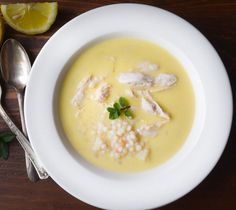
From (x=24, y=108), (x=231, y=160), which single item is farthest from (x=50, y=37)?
(x=231, y=160)

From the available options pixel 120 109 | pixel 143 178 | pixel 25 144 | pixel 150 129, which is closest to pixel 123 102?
pixel 120 109

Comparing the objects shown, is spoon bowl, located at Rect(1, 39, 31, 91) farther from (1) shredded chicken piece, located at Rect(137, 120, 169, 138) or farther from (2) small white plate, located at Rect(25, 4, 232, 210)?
(1) shredded chicken piece, located at Rect(137, 120, 169, 138)

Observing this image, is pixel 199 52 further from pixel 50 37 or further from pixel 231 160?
pixel 50 37

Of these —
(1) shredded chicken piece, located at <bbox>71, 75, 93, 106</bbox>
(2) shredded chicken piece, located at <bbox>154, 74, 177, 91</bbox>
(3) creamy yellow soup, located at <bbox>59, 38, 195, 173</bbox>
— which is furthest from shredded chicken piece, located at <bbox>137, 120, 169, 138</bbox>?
(1) shredded chicken piece, located at <bbox>71, 75, 93, 106</bbox>

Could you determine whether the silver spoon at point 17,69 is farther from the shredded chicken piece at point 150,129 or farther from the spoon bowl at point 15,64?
the shredded chicken piece at point 150,129

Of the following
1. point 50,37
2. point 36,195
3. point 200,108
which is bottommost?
point 36,195

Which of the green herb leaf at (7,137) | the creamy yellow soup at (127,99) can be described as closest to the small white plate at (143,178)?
the creamy yellow soup at (127,99)
